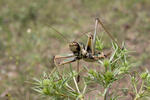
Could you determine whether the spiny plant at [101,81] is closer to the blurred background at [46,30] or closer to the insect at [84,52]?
the insect at [84,52]

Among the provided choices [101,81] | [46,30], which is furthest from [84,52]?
[46,30]

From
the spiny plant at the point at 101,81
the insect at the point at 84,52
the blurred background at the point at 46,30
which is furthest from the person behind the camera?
the blurred background at the point at 46,30

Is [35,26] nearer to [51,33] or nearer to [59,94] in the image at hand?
[51,33]

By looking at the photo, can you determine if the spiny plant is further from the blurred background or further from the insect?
the blurred background

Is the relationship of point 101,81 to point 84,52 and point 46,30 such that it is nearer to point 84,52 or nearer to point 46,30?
point 84,52

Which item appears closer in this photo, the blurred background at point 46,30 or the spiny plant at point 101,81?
the spiny plant at point 101,81

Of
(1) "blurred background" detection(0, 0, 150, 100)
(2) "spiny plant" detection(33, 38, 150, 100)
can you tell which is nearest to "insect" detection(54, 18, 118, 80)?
(2) "spiny plant" detection(33, 38, 150, 100)

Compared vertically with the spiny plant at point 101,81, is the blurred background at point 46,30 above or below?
above

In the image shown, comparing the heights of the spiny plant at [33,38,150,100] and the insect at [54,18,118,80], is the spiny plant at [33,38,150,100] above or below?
Answer: below

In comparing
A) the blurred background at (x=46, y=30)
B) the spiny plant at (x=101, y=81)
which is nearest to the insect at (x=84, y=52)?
the spiny plant at (x=101, y=81)
